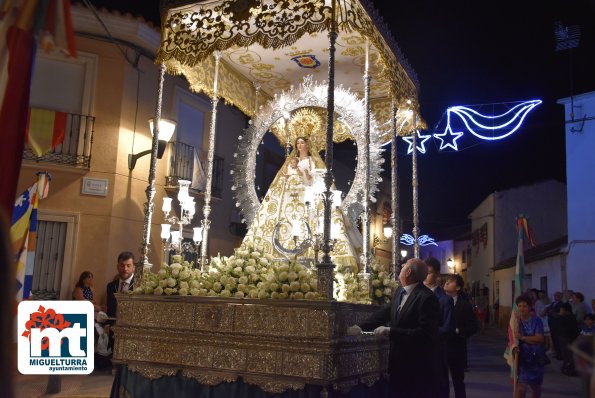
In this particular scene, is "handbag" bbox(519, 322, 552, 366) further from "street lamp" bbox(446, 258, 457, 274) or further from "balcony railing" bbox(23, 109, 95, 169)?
"street lamp" bbox(446, 258, 457, 274)

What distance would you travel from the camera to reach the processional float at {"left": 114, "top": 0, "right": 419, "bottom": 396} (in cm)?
508

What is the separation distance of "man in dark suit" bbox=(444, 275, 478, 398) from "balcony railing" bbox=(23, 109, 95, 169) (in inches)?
318

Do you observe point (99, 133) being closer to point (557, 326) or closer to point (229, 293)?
point (229, 293)

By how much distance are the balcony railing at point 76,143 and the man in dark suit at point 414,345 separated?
887 centimetres

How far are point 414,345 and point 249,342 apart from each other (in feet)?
4.97

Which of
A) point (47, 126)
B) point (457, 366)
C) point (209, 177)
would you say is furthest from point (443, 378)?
point (47, 126)

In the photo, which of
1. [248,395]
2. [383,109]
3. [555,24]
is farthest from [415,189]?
[555,24]

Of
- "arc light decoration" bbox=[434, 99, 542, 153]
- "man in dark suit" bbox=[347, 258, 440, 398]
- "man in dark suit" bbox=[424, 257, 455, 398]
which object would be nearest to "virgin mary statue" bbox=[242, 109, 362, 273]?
"man in dark suit" bbox=[424, 257, 455, 398]

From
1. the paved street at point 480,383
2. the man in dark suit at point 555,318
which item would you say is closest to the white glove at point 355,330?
the paved street at point 480,383

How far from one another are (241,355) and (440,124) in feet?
27.7

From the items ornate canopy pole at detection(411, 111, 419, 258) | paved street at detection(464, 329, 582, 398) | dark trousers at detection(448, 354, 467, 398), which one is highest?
ornate canopy pole at detection(411, 111, 419, 258)

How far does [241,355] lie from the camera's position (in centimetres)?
529

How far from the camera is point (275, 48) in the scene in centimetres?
606

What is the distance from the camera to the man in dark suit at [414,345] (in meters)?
4.67
